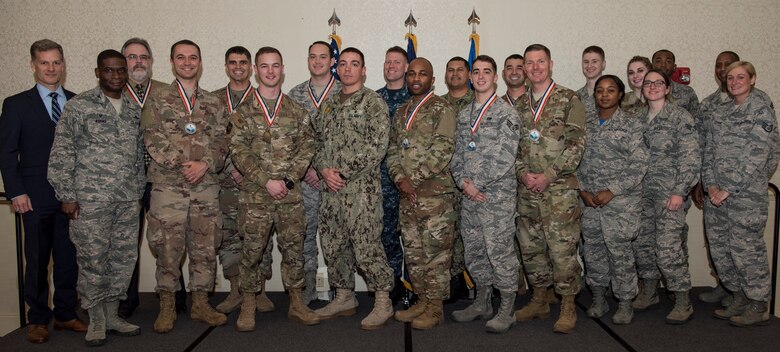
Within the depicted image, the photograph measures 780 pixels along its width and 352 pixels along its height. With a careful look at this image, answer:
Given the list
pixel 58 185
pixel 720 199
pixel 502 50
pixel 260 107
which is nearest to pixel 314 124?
pixel 260 107

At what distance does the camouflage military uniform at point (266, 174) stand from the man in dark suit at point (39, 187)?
124 centimetres

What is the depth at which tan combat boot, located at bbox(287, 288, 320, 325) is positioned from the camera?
4.01 metres

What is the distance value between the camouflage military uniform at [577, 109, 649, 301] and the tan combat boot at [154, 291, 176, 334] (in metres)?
3.01

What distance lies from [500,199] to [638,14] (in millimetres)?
2871

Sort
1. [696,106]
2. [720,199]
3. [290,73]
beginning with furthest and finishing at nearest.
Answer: [290,73], [696,106], [720,199]

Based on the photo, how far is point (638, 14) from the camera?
5414 millimetres

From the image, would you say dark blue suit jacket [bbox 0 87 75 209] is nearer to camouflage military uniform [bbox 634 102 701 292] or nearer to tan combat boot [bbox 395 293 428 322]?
tan combat boot [bbox 395 293 428 322]

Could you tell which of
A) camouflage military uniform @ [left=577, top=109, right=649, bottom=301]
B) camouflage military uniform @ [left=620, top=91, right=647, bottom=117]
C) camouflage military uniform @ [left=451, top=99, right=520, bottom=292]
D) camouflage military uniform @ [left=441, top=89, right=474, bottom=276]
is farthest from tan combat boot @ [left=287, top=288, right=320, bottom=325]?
camouflage military uniform @ [left=620, top=91, right=647, bottom=117]

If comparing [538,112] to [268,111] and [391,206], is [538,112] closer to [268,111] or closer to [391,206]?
[391,206]

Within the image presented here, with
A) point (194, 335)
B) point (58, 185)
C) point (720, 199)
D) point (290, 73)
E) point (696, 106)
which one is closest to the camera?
point (58, 185)

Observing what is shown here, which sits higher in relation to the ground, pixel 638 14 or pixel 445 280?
pixel 638 14

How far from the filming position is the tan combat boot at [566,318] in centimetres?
381

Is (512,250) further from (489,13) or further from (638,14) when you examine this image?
(638,14)

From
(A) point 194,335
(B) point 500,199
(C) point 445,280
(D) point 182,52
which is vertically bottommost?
(A) point 194,335
